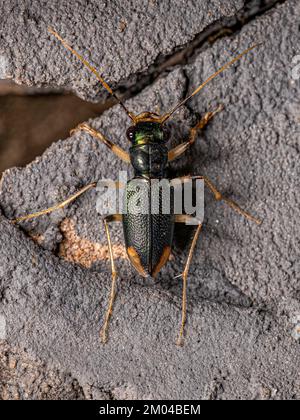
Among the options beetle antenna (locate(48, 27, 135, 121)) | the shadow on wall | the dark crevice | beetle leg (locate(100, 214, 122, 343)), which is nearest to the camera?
beetle antenna (locate(48, 27, 135, 121))

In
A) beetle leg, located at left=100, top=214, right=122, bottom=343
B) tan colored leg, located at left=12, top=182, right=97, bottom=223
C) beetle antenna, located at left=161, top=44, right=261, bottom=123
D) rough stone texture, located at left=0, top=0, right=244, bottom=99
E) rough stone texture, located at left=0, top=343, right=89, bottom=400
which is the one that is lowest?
rough stone texture, located at left=0, top=343, right=89, bottom=400

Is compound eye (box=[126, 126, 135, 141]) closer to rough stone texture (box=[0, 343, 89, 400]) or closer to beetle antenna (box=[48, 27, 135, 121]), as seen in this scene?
beetle antenna (box=[48, 27, 135, 121])

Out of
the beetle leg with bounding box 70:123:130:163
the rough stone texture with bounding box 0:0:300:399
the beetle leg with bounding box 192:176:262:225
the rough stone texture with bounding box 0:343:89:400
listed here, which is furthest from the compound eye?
the rough stone texture with bounding box 0:343:89:400

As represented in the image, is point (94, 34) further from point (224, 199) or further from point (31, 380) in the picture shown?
point (31, 380)

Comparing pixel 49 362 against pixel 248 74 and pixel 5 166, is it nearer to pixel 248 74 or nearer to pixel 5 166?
pixel 5 166

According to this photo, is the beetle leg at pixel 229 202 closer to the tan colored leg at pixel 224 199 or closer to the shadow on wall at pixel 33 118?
the tan colored leg at pixel 224 199

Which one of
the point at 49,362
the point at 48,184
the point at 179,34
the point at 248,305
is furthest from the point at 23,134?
the point at 248,305

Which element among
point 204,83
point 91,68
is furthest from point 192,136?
point 91,68
